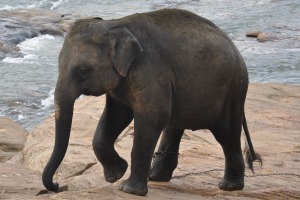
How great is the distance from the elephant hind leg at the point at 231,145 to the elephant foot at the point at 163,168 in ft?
1.41

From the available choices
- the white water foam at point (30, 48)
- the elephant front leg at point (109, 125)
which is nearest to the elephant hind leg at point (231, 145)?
the elephant front leg at point (109, 125)

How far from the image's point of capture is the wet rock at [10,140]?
9680 millimetres

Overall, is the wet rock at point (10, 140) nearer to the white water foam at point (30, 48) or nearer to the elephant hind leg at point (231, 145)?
the elephant hind leg at point (231, 145)

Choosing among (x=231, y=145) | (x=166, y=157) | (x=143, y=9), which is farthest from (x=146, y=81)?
(x=143, y=9)

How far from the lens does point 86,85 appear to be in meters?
5.06

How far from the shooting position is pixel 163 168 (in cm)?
619

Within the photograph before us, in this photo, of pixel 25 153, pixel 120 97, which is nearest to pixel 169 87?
pixel 120 97

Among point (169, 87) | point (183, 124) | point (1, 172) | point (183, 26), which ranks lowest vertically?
point (1, 172)

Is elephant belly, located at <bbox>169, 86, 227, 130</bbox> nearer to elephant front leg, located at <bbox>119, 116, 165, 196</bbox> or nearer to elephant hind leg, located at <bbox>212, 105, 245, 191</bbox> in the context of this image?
elephant hind leg, located at <bbox>212, 105, 245, 191</bbox>

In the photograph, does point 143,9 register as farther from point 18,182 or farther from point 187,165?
point 18,182

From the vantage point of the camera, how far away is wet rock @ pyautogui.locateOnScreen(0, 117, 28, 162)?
9680 millimetres

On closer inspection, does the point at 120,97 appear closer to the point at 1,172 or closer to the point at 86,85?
the point at 86,85

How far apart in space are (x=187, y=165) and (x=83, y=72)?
2104mm

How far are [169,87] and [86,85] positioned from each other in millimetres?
608
